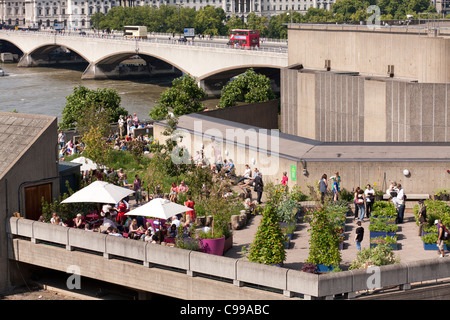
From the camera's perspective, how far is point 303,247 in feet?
77.4

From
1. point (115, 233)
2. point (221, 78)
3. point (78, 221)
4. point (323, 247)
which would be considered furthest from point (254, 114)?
point (221, 78)

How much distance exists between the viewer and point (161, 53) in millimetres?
93500

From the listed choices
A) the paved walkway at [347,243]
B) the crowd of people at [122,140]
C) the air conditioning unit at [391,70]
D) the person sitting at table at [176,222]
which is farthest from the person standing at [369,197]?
the air conditioning unit at [391,70]

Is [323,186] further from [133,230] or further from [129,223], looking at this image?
[133,230]

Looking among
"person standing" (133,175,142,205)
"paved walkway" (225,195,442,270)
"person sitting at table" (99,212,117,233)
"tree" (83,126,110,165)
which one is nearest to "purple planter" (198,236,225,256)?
"paved walkway" (225,195,442,270)

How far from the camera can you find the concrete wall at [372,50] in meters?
35.6

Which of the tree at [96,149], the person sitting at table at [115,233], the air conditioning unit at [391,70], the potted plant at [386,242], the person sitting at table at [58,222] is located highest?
the air conditioning unit at [391,70]

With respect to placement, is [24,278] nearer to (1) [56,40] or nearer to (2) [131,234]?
(2) [131,234]

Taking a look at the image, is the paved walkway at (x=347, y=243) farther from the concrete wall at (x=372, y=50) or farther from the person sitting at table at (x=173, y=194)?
the concrete wall at (x=372, y=50)

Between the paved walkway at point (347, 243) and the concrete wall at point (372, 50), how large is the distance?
36.3 ft

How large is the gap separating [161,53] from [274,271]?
75.1m

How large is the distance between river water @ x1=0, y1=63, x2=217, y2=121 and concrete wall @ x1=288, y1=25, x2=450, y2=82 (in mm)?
25379

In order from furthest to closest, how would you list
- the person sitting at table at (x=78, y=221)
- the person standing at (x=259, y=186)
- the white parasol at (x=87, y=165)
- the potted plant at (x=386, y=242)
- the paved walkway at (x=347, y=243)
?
1. the white parasol at (x=87, y=165)
2. the person standing at (x=259, y=186)
3. the person sitting at table at (x=78, y=221)
4. the potted plant at (x=386, y=242)
5. the paved walkway at (x=347, y=243)
